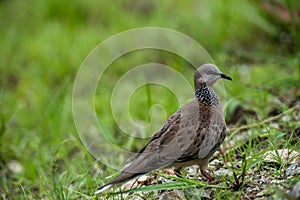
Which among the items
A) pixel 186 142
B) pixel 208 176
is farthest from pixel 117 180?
pixel 208 176

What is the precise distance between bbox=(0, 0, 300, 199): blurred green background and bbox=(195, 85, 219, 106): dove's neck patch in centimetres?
95

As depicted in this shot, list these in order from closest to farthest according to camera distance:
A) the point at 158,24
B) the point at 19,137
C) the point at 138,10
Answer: the point at 19,137
the point at 158,24
the point at 138,10

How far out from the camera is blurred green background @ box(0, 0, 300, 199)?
5.05 metres

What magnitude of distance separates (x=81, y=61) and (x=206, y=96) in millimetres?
3867

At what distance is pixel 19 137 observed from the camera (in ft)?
19.1

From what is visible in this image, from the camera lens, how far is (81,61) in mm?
7594

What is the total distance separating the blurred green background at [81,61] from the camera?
16.6ft

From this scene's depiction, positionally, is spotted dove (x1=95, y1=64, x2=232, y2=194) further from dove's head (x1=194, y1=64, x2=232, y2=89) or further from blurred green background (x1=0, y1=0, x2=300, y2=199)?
blurred green background (x1=0, y1=0, x2=300, y2=199)

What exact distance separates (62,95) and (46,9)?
3504 mm

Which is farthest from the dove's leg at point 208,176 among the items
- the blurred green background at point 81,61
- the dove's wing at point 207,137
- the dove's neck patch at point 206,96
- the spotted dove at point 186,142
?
the blurred green background at point 81,61

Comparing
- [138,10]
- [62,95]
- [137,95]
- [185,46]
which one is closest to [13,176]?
[62,95]

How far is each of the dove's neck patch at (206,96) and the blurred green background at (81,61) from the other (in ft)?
3.13

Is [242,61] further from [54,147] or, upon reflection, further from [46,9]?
[46,9]

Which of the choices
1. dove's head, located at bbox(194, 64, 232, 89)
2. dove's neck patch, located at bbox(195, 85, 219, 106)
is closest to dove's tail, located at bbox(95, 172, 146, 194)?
dove's neck patch, located at bbox(195, 85, 219, 106)
